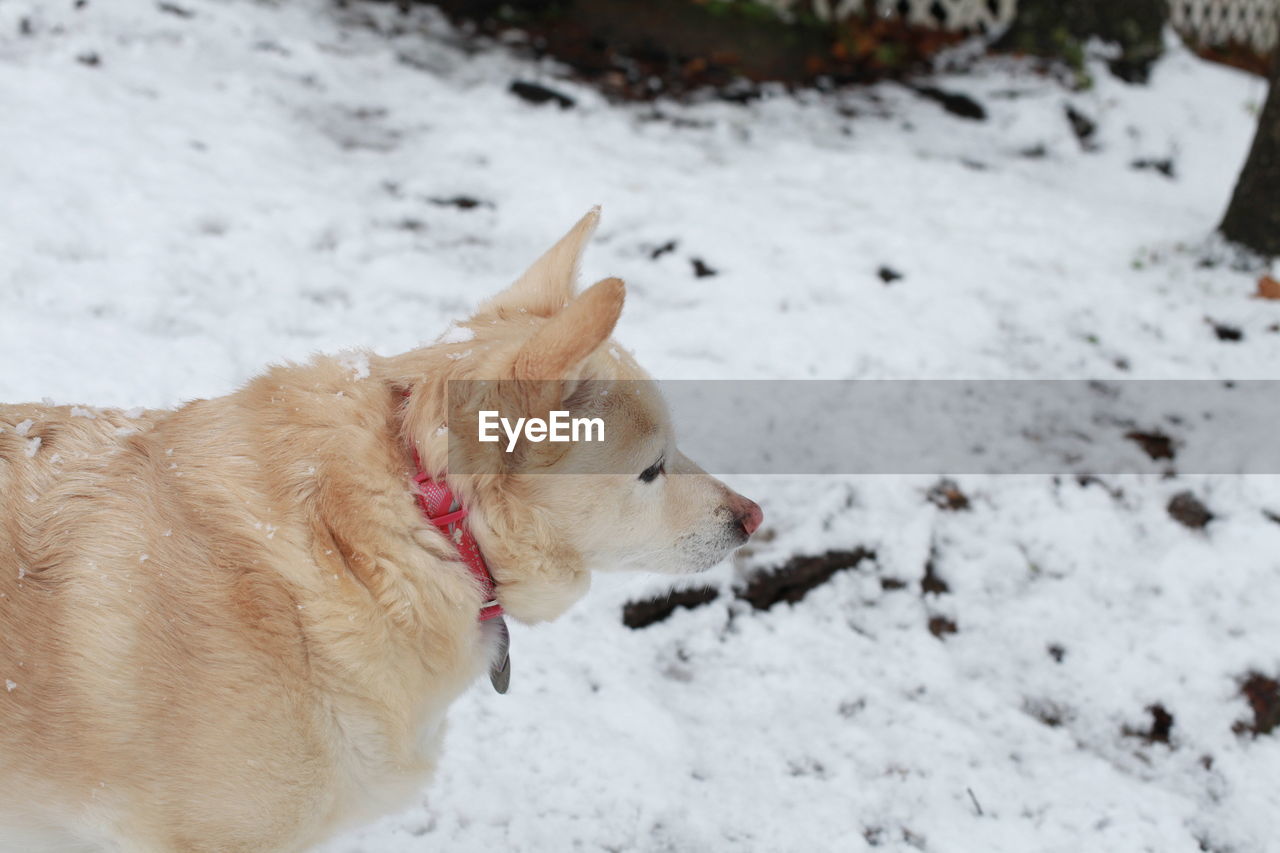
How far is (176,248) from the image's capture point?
4.54 metres

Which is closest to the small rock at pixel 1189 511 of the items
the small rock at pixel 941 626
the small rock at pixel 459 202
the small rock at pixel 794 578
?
the small rock at pixel 941 626

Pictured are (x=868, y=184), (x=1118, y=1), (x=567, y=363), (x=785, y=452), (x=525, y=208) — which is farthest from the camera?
(x=1118, y=1)

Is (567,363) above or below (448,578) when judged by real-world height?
above

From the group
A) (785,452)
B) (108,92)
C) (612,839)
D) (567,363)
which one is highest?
(567,363)

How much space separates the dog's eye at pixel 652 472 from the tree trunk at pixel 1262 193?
414 cm

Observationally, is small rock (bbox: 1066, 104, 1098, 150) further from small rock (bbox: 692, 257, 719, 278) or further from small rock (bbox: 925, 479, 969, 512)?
small rock (bbox: 925, 479, 969, 512)

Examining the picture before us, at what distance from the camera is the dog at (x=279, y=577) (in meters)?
1.90

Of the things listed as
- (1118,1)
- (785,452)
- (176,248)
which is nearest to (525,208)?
(176,248)

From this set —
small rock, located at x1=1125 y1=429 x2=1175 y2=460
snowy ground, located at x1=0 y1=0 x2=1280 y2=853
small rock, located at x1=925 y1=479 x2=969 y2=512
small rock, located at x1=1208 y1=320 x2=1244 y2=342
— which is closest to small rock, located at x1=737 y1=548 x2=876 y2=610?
snowy ground, located at x1=0 y1=0 x2=1280 y2=853

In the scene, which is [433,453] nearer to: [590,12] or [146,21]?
[146,21]

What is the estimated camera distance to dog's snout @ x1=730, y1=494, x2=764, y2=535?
2.73 metres

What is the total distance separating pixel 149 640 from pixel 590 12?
6.82 m

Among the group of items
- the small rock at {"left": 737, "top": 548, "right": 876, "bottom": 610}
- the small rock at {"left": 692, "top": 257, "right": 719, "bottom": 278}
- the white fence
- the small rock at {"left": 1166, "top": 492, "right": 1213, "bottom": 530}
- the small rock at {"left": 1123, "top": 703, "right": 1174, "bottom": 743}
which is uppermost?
the white fence

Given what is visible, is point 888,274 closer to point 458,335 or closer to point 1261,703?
point 1261,703
